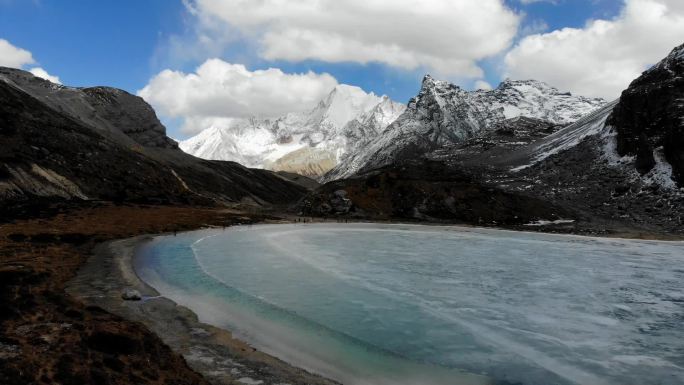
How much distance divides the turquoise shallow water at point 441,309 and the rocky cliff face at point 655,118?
234 feet

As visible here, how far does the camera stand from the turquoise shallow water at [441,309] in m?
17.8

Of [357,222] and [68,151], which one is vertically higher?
[68,151]

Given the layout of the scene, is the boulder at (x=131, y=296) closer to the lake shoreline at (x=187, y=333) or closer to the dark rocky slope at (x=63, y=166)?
the lake shoreline at (x=187, y=333)

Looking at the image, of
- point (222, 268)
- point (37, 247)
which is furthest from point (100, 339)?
point (37, 247)

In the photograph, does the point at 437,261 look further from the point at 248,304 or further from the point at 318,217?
the point at 318,217

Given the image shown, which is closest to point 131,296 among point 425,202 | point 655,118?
point 425,202

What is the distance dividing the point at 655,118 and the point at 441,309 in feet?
417

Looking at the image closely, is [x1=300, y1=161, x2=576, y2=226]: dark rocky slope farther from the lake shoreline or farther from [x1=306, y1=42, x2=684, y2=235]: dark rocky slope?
the lake shoreline

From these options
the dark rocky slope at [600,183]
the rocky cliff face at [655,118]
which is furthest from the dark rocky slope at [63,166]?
the rocky cliff face at [655,118]

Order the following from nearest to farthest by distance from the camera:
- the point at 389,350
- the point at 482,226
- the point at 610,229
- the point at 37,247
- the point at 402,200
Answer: the point at 389,350
the point at 37,247
the point at 610,229
the point at 482,226
the point at 402,200

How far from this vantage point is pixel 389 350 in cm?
1931

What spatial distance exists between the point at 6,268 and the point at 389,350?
890 inches

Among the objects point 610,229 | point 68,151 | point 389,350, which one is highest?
point 68,151

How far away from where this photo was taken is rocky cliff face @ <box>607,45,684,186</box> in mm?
111312
